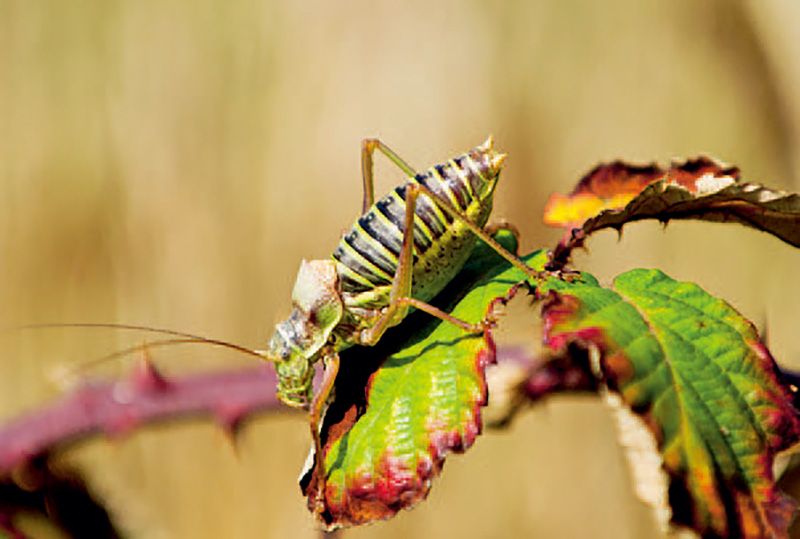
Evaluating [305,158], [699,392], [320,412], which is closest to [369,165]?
[320,412]

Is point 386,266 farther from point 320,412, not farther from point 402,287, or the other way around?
point 320,412

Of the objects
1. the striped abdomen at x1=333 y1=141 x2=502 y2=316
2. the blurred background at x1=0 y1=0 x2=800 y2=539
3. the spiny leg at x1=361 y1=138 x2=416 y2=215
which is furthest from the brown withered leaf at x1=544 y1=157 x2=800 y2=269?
the blurred background at x1=0 y1=0 x2=800 y2=539

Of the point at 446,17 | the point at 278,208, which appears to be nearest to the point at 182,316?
the point at 278,208

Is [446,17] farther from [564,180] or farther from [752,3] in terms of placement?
[752,3]

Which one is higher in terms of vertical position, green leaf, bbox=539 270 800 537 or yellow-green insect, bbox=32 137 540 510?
yellow-green insect, bbox=32 137 540 510

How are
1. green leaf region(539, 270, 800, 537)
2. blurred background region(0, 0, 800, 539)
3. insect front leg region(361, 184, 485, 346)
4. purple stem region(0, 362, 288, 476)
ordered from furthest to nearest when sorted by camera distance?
1. blurred background region(0, 0, 800, 539)
2. purple stem region(0, 362, 288, 476)
3. insect front leg region(361, 184, 485, 346)
4. green leaf region(539, 270, 800, 537)

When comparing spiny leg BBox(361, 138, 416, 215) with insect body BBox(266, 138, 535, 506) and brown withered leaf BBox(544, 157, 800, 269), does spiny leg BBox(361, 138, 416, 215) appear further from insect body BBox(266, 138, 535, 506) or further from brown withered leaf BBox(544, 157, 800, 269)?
brown withered leaf BBox(544, 157, 800, 269)
